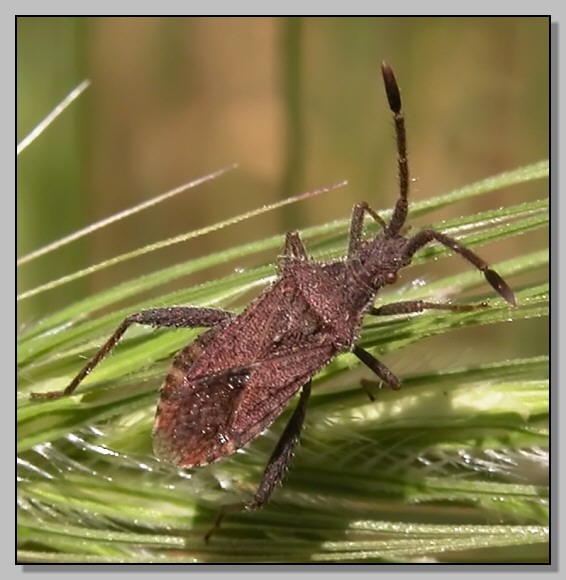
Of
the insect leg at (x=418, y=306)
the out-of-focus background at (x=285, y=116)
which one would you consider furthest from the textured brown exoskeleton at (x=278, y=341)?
the out-of-focus background at (x=285, y=116)

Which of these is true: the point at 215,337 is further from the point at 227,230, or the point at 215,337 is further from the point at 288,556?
the point at 227,230

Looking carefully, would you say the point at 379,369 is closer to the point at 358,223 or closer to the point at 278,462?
the point at 278,462

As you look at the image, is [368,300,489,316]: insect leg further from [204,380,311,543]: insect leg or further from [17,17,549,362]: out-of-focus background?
[17,17,549,362]: out-of-focus background

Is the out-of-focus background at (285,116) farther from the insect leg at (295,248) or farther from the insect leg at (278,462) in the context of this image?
the insect leg at (278,462)

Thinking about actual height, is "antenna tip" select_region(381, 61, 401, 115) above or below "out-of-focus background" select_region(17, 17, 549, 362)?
below

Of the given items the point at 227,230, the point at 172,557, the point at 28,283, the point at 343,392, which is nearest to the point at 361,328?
the point at 343,392

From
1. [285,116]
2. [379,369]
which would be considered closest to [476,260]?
[379,369]

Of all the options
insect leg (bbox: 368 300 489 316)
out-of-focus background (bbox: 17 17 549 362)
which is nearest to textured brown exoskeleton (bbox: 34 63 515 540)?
insect leg (bbox: 368 300 489 316)
